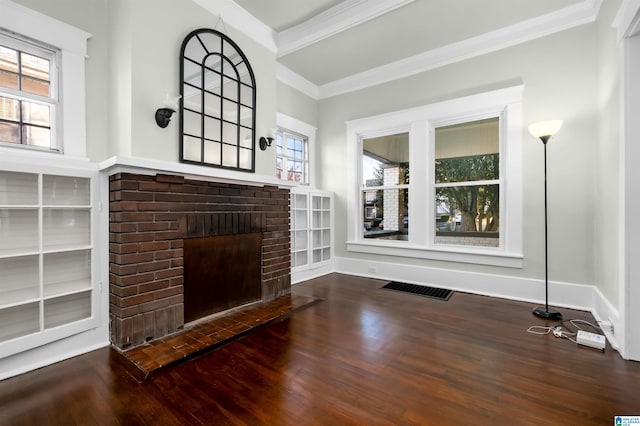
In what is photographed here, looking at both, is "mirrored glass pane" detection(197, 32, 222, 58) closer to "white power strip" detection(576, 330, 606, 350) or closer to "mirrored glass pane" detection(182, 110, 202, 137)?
"mirrored glass pane" detection(182, 110, 202, 137)

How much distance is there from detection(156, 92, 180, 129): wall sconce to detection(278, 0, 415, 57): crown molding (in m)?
1.80

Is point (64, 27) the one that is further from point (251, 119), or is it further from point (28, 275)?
point (28, 275)

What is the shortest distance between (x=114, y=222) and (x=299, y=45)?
9.65 ft

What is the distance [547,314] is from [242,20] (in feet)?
14.8

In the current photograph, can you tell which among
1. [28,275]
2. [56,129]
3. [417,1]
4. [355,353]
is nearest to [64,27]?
[56,129]

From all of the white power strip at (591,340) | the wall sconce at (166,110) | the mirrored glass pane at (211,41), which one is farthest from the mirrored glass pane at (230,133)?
the white power strip at (591,340)

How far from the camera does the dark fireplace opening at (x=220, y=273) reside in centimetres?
274

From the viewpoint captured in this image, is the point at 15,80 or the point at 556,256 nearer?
the point at 15,80

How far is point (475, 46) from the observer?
370 centimetres

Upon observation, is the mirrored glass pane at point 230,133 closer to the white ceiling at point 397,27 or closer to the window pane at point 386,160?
the white ceiling at point 397,27

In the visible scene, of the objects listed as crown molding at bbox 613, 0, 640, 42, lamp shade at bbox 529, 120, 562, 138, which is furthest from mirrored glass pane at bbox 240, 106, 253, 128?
crown molding at bbox 613, 0, 640, 42

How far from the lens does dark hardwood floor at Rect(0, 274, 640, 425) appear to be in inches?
61.8

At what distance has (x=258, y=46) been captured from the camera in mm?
3479

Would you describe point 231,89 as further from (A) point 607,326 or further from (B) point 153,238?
(A) point 607,326
